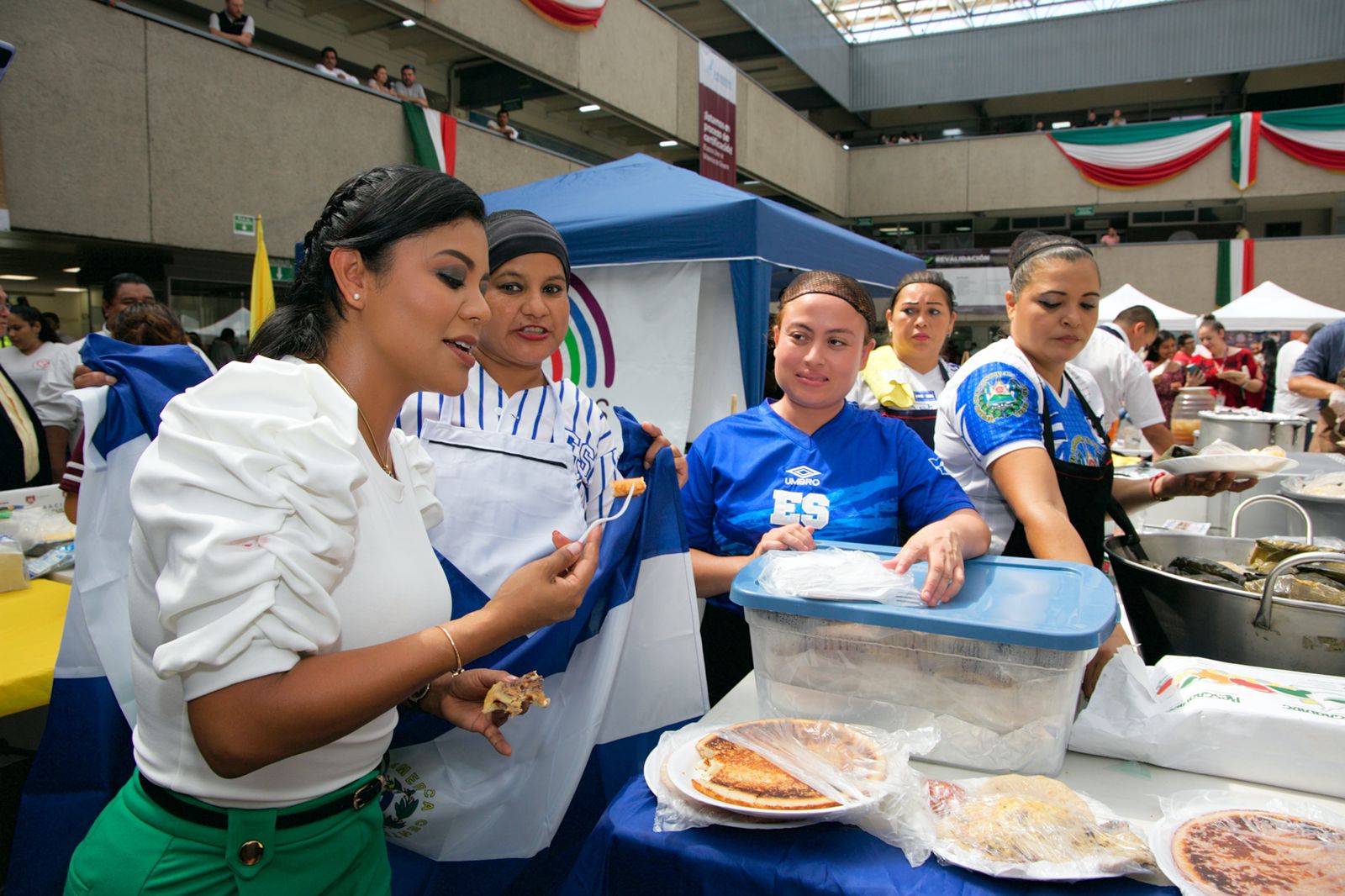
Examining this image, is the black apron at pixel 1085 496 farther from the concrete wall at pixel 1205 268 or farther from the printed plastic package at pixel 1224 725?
the concrete wall at pixel 1205 268

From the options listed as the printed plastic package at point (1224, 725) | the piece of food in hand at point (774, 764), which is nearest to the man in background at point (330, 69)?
the piece of food in hand at point (774, 764)

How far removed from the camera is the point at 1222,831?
3.46 feet

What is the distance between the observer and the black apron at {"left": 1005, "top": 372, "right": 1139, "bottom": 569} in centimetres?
203

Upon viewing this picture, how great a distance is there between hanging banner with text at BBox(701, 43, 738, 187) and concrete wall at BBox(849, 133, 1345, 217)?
6809 mm

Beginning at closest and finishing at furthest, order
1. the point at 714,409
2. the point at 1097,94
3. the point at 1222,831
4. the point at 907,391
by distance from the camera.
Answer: the point at 1222,831 < the point at 907,391 < the point at 714,409 < the point at 1097,94

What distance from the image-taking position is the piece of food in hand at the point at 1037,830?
0.98m

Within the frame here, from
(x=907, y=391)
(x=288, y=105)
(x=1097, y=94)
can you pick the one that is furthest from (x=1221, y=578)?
(x=1097, y=94)

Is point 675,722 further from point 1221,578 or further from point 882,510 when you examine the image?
point 1221,578

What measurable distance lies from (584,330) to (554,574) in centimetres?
533

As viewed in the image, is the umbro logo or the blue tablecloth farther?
the umbro logo

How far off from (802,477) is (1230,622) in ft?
3.02

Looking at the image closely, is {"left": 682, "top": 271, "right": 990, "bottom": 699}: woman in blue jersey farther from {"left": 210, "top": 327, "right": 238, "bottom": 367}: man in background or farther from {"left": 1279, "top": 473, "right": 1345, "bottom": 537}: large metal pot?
{"left": 210, "top": 327, "right": 238, "bottom": 367}: man in background

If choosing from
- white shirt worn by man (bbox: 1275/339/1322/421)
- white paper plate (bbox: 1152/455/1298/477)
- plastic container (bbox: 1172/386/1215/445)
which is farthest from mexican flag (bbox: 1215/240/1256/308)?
white paper plate (bbox: 1152/455/1298/477)

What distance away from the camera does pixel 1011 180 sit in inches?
789
